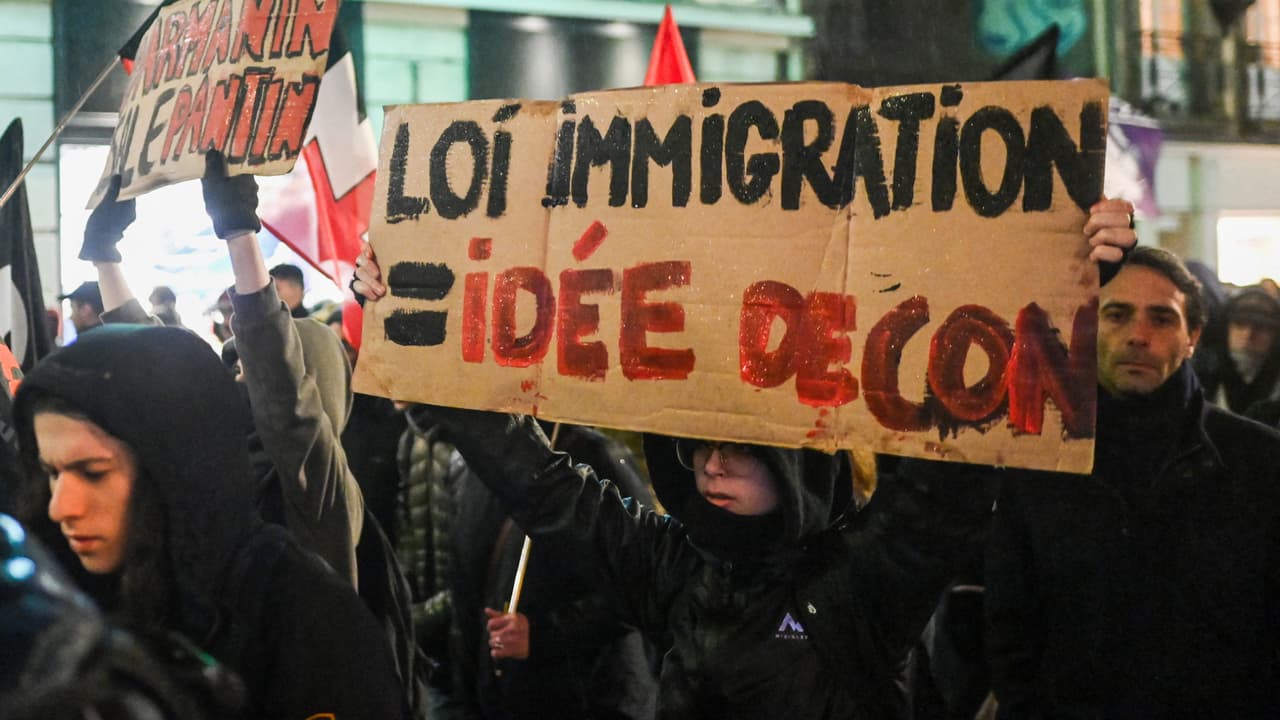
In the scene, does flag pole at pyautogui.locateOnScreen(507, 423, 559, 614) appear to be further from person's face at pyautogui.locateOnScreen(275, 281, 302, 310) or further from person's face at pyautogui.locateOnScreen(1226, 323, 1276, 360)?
person's face at pyautogui.locateOnScreen(1226, 323, 1276, 360)

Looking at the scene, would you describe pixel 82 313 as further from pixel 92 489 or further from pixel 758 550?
pixel 758 550

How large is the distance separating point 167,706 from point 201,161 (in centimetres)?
222

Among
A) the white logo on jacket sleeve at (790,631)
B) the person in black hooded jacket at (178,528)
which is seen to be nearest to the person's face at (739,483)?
the white logo on jacket sleeve at (790,631)

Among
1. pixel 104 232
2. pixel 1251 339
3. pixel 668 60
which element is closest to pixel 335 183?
pixel 104 232

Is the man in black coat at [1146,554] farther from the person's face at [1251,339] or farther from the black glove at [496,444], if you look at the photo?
the person's face at [1251,339]

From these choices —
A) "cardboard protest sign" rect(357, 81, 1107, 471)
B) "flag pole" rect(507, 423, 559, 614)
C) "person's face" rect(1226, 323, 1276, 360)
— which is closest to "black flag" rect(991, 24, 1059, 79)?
"cardboard protest sign" rect(357, 81, 1107, 471)

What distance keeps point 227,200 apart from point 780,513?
60.4 inches

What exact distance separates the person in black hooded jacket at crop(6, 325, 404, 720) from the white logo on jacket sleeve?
78 centimetres

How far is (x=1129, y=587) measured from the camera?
3174mm

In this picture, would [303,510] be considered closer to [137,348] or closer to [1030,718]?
[137,348]

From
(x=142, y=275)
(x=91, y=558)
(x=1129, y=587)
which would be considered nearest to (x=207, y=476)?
(x=91, y=558)

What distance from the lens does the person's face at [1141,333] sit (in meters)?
3.36

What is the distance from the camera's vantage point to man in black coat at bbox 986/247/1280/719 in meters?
3.10

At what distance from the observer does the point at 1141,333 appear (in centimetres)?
344
